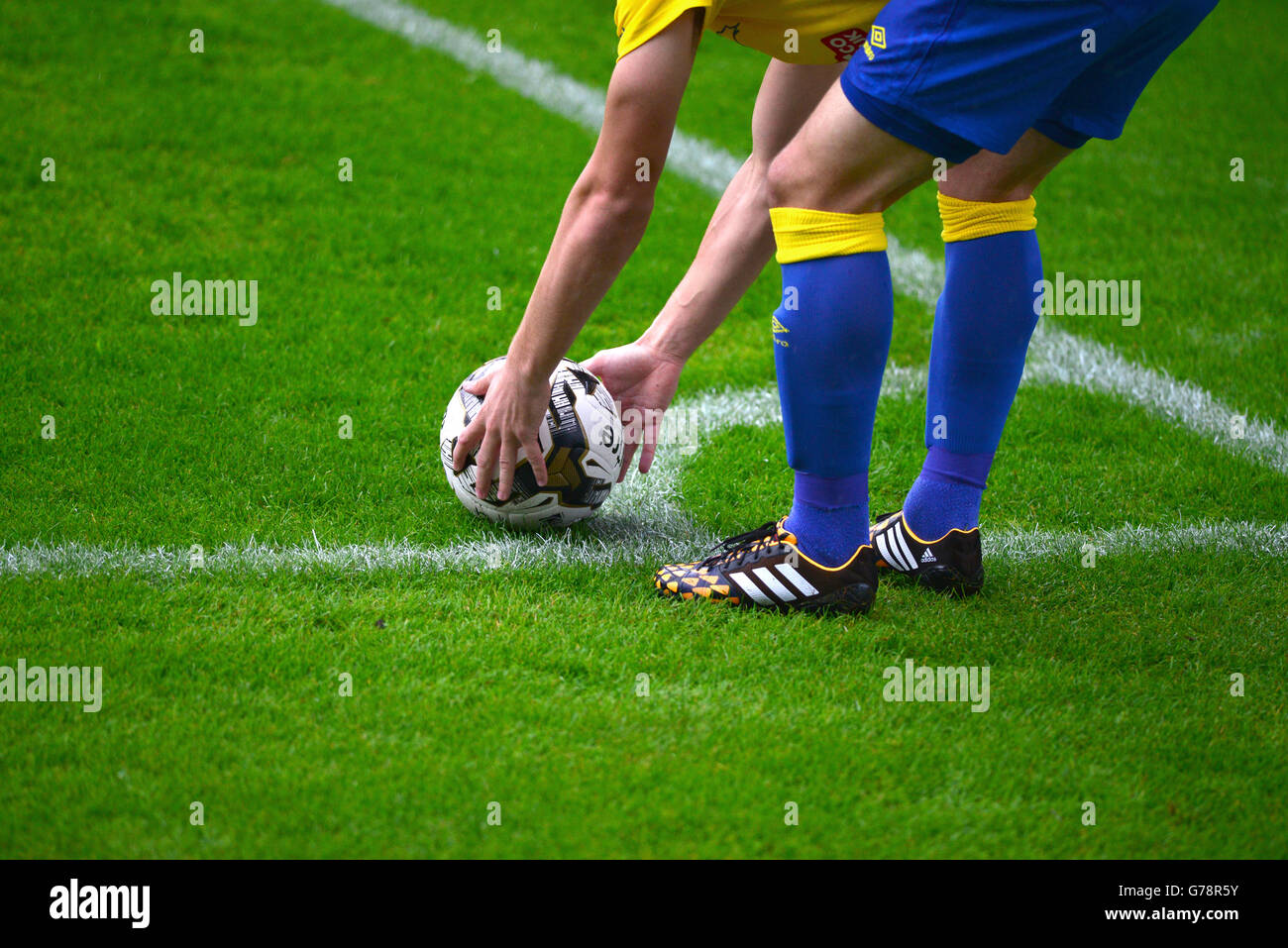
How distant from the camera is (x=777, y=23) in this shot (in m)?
2.53

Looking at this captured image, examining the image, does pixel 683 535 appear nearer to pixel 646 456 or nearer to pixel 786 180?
Result: pixel 646 456

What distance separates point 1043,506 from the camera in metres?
3.46

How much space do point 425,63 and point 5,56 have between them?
2280mm

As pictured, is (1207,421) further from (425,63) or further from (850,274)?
(425,63)

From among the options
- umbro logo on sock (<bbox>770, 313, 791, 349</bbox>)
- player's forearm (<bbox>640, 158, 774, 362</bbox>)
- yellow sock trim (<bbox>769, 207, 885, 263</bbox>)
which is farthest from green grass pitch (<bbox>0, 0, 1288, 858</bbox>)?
yellow sock trim (<bbox>769, 207, 885, 263</bbox>)

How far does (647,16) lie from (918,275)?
3.09 metres

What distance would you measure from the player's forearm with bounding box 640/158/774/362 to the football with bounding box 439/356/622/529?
0.83 ft

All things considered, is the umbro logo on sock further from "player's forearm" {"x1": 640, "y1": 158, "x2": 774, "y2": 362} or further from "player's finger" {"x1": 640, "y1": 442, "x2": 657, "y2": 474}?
"player's finger" {"x1": 640, "y1": 442, "x2": 657, "y2": 474}

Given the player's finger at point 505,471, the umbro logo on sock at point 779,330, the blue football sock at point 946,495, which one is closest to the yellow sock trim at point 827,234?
the umbro logo on sock at point 779,330

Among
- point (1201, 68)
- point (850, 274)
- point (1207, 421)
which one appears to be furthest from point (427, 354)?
point (1201, 68)

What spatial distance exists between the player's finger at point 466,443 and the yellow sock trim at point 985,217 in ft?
4.18

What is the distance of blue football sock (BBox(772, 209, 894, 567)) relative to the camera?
8.13 feet

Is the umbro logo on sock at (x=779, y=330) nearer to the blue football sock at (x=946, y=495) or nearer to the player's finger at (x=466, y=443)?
the blue football sock at (x=946, y=495)

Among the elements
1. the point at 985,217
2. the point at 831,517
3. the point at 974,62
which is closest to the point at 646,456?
the point at 831,517
